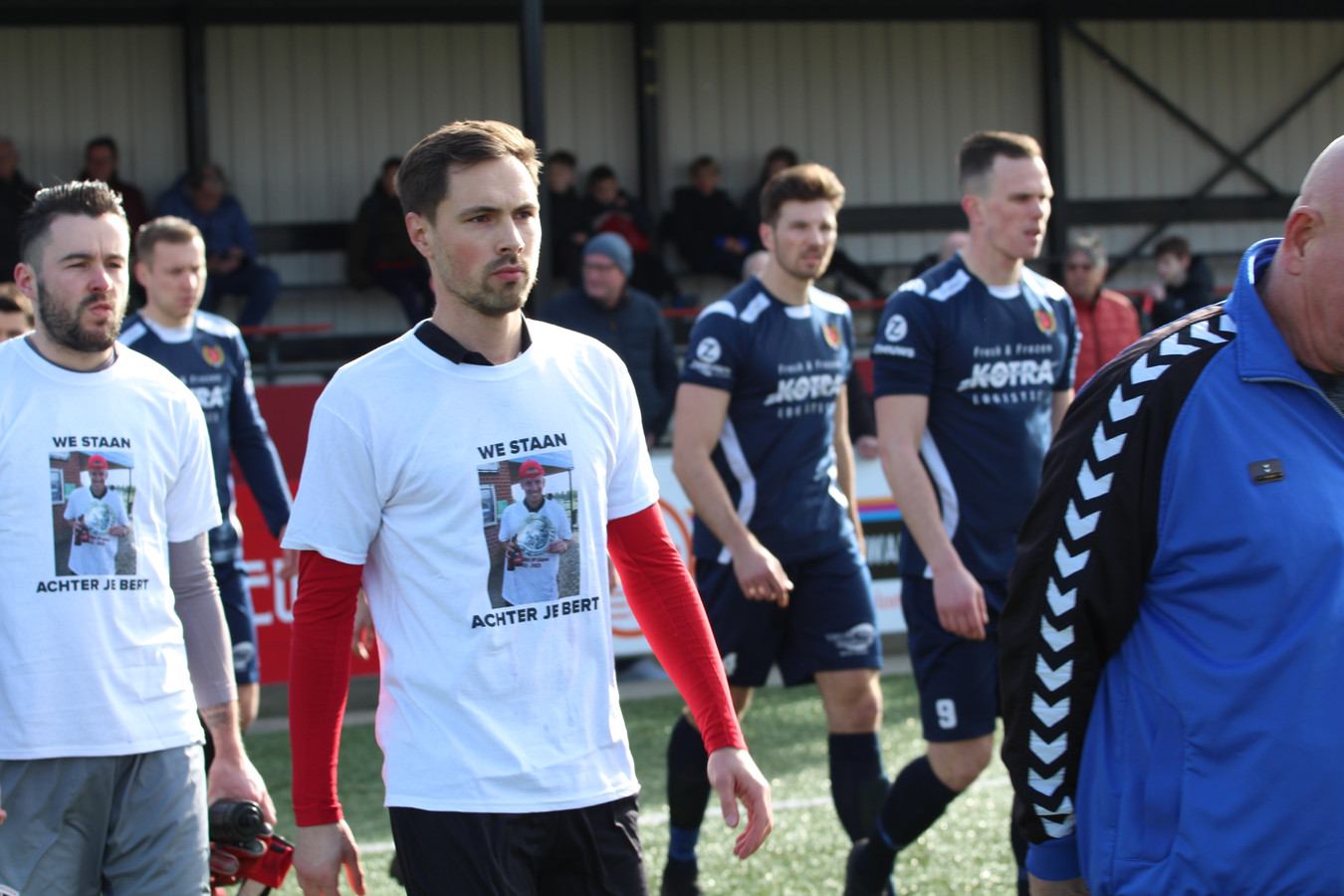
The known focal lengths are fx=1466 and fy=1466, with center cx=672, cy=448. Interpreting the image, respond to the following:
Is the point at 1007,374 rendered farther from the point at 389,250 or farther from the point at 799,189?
the point at 389,250

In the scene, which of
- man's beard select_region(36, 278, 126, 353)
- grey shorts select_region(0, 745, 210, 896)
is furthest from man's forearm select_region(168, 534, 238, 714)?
man's beard select_region(36, 278, 126, 353)

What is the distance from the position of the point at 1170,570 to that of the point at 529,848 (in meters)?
1.16

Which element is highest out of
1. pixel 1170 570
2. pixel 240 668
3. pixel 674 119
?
pixel 674 119

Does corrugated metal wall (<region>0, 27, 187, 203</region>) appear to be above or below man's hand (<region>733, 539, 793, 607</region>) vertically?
above

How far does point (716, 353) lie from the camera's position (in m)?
4.84

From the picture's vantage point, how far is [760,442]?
193 inches

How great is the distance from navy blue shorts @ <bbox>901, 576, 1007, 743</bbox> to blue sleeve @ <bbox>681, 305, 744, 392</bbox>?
998mm

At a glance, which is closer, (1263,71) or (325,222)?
(325,222)

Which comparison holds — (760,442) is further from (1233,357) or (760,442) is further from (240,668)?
(1233,357)

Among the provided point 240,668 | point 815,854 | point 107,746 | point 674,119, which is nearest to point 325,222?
point 674,119

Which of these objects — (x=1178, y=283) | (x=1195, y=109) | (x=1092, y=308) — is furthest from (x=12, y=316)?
(x=1195, y=109)

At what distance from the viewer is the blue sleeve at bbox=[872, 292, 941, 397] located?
431 cm

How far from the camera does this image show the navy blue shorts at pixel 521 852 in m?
2.45

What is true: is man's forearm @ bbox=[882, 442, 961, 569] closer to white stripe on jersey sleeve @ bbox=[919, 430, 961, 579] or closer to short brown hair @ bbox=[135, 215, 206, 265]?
white stripe on jersey sleeve @ bbox=[919, 430, 961, 579]
